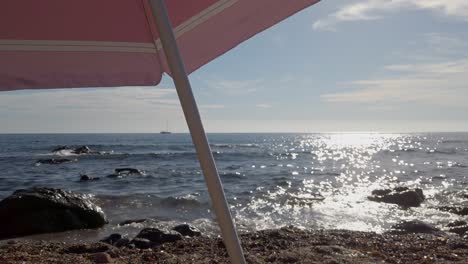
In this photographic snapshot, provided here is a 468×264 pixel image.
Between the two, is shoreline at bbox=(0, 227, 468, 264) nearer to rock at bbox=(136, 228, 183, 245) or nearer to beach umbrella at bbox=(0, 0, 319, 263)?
rock at bbox=(136, 228, 183, 245)

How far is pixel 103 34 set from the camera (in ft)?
7.76

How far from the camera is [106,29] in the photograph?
2.35m

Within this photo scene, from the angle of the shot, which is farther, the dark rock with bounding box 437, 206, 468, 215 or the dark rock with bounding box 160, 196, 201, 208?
the dark rock with bounding box 160, 196, 201, 208

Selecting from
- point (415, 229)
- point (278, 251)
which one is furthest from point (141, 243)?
point (415, 229)

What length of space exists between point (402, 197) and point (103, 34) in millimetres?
14341

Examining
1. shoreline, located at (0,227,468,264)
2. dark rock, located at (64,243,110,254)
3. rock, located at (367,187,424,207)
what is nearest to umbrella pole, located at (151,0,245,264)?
shoreline, located at (0,227,468,264)

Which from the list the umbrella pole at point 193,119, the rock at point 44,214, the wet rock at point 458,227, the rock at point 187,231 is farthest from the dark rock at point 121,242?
the wet rock at point 458,227

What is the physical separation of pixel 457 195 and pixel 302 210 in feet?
21.3

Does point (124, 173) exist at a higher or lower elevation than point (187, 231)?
higher

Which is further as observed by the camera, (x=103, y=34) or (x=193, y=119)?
(x=103, y=34)

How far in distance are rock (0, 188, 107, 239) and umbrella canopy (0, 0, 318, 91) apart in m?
8.32

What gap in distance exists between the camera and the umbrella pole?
64.9 inches

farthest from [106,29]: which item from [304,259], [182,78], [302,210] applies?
[302,210]

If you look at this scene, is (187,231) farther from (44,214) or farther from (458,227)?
(458,227)
